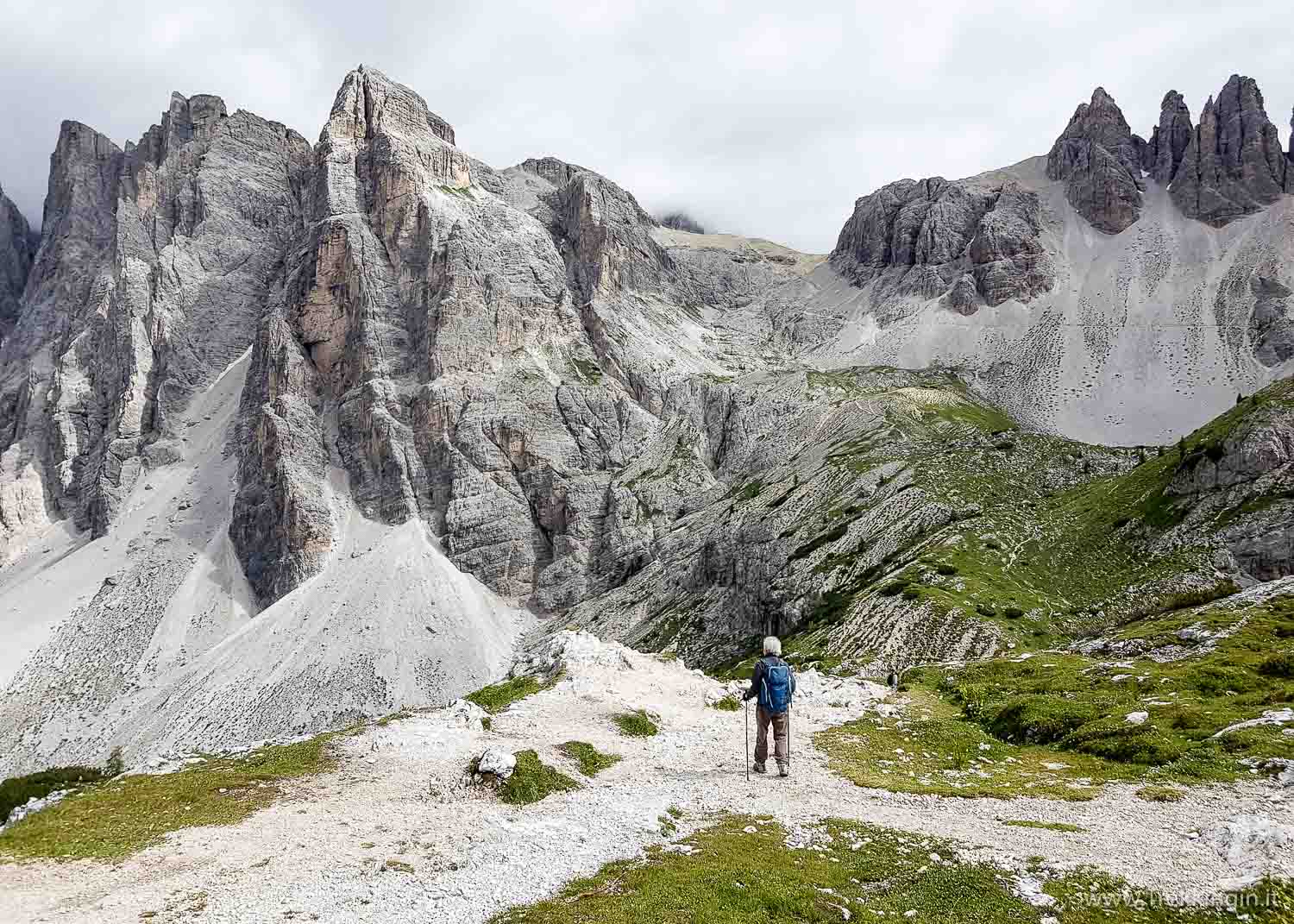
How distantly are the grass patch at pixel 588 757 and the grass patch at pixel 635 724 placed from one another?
3025 mm

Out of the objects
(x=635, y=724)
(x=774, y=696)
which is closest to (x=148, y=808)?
(x=635, y=724)

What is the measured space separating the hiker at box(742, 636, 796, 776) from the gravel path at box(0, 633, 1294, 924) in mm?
864

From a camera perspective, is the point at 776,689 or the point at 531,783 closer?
the point at 531,783

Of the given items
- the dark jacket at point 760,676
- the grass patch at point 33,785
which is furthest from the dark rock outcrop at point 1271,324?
the grass patch at point 33,785

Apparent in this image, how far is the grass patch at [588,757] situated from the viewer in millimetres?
21094

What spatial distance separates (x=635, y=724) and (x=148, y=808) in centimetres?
1497

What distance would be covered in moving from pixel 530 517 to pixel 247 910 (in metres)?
149

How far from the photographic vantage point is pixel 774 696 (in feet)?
62.9

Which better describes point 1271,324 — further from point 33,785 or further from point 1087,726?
point 33,785

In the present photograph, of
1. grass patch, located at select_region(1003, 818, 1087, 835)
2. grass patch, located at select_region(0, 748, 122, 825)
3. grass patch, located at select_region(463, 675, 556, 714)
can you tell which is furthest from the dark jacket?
grass patch, located at select_region(0, 748, 122, 825)

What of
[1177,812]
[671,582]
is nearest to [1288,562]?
[1177,812]

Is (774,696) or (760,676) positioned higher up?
(760,676)

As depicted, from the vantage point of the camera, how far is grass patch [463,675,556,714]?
2913 cm

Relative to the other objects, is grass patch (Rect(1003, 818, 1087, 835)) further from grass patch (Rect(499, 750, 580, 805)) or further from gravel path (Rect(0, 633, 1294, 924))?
grass patch (Rect(499, 750, 580, 805))
